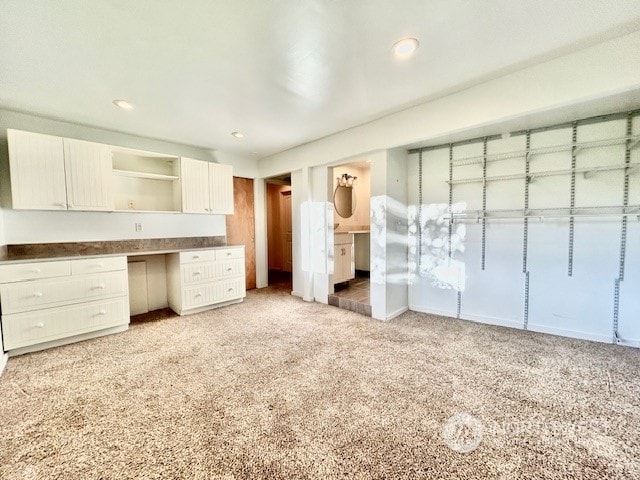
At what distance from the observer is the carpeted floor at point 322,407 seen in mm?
1299

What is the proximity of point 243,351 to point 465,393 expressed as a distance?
6.24 feet

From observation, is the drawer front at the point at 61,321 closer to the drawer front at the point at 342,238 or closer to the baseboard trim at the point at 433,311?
the drawer front at the point at 342,238

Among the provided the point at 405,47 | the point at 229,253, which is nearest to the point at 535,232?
the point at 405,47

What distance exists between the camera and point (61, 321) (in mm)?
2625

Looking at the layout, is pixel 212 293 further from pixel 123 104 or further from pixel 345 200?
pixel 345 200

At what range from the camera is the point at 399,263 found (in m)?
3.53

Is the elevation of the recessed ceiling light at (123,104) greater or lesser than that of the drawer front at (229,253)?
greater

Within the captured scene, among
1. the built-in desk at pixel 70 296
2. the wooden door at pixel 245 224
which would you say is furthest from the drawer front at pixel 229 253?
the wooden door at pixel 245 224

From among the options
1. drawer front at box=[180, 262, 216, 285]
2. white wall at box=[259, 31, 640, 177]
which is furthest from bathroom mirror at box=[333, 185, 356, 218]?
drawer front at box=[180, 262, 216, 285]

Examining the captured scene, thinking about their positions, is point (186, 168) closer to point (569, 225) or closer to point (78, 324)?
point (78, 324)

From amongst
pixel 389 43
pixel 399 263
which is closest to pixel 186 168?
pixel 389 43

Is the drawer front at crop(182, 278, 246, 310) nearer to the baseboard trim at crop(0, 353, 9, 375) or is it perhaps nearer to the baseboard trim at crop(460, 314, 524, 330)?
the baseboard trim at crop(0, 353, 9, 375)

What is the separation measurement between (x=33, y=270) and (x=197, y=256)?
154 centimetres

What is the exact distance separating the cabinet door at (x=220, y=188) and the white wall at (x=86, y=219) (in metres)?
0.41
